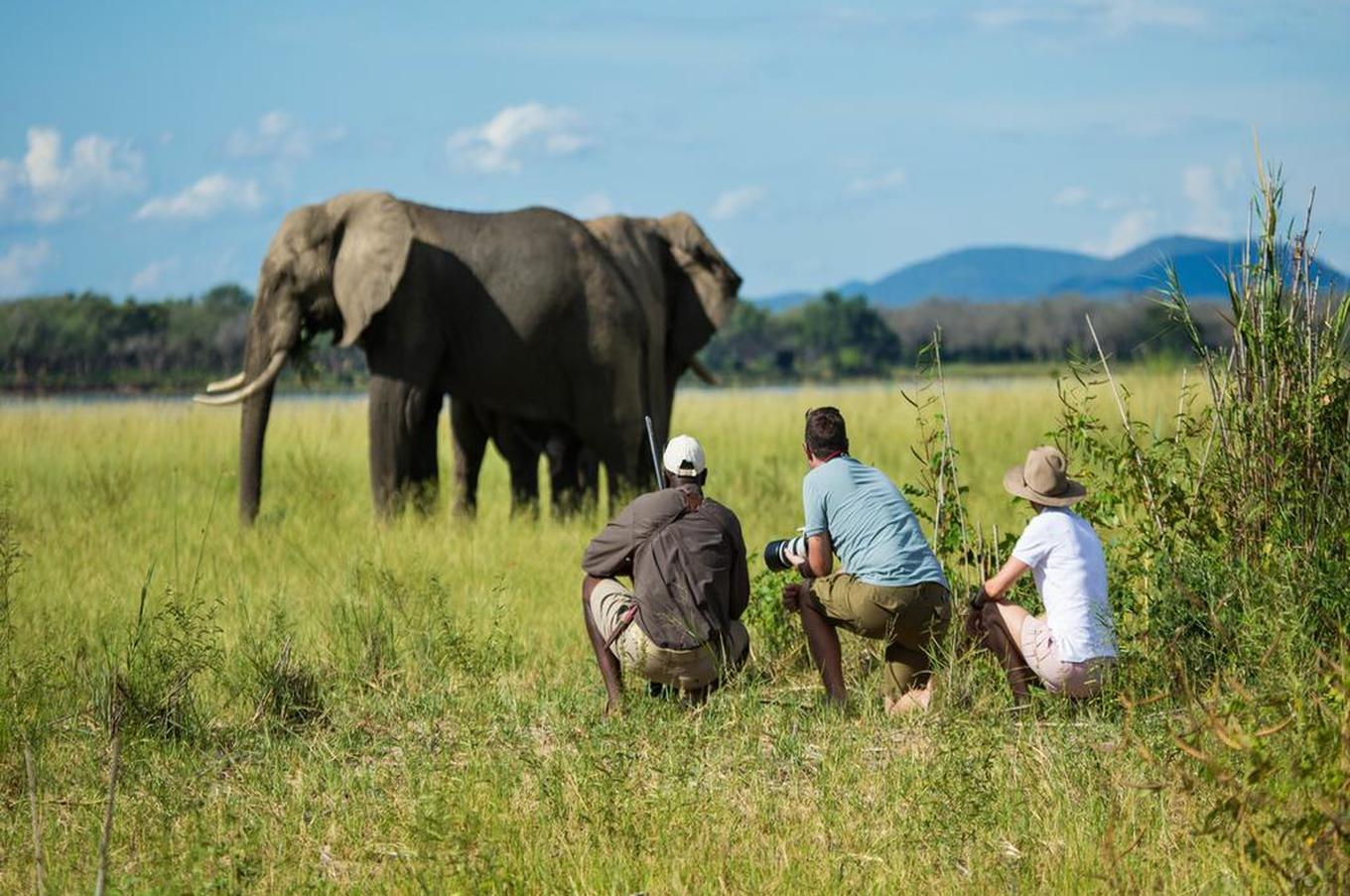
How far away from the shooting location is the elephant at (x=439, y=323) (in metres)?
13.5

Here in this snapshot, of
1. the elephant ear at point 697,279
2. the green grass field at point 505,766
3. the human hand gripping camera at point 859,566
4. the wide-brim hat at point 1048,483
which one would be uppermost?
the elephant ear at point 697,279

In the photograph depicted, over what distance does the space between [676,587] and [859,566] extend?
2.38ft

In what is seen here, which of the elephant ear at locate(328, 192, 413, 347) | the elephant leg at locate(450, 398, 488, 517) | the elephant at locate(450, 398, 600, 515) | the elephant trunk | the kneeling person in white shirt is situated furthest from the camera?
the elephant at locate(450, 398, 600, 515)

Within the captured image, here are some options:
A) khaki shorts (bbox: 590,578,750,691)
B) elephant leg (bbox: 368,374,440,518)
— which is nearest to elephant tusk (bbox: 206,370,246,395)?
elephant leg (bbox: 368,374,440,518)

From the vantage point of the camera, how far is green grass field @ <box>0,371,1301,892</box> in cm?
548

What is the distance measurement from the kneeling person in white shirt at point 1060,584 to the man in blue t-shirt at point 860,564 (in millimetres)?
280

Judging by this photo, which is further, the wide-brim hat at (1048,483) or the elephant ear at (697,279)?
the elephant ear at (697,279)

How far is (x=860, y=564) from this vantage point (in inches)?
289

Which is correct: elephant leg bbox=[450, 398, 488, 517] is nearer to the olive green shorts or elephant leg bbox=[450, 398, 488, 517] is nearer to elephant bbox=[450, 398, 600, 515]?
elephant bbox=[450, 398, 600, 515]

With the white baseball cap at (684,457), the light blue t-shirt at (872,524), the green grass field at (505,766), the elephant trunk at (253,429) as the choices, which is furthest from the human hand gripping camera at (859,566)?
the elephant trunk at (253,429)

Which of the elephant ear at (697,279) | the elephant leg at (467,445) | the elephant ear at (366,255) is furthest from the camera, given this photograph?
the elephant ear at (697,279)

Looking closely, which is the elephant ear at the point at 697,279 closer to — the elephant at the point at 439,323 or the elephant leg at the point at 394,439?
the elephant at the point at 439,323

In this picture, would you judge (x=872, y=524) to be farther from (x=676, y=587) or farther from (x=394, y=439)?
(x=394, y=439)

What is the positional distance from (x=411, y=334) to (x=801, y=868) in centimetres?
874
